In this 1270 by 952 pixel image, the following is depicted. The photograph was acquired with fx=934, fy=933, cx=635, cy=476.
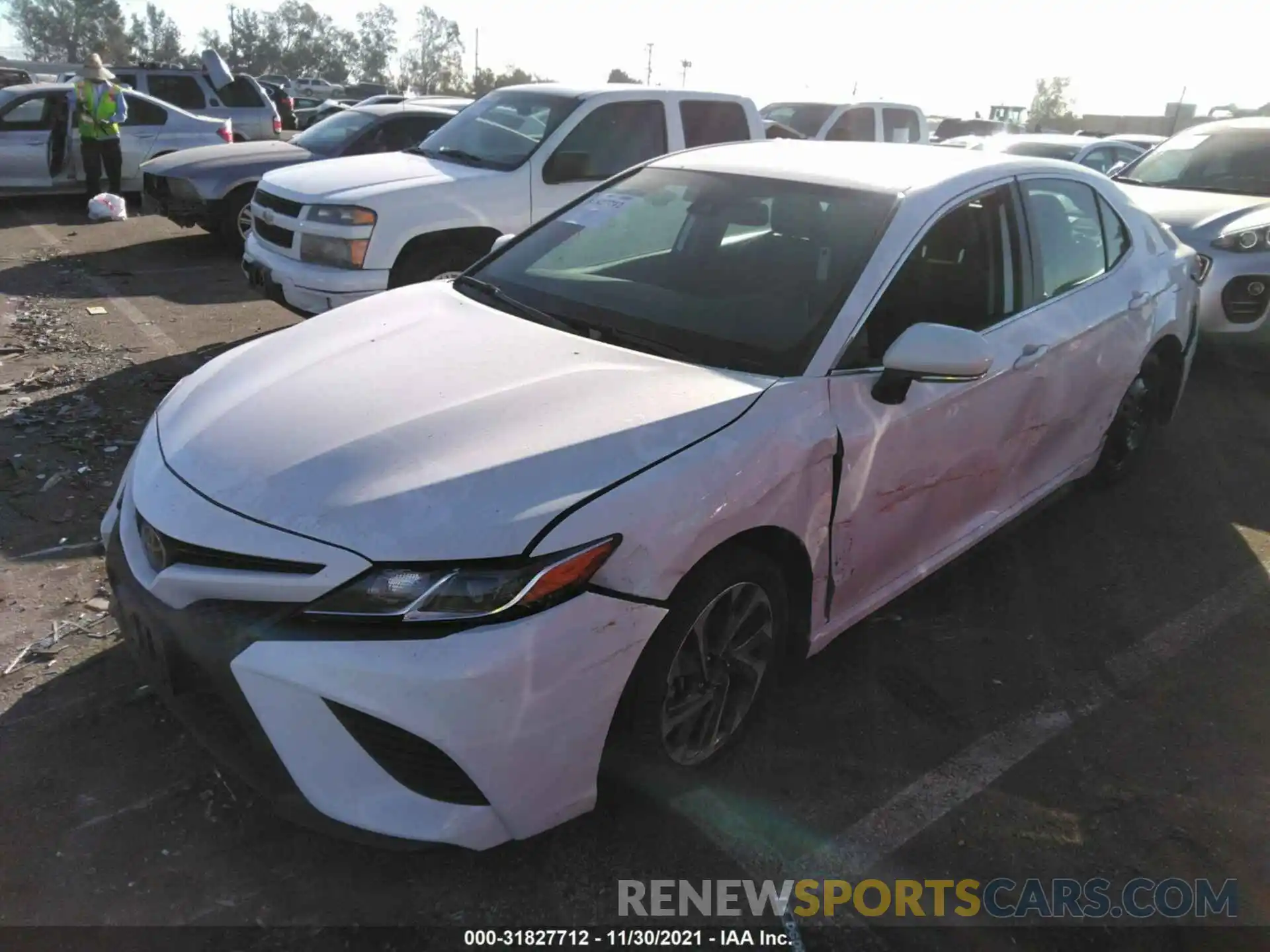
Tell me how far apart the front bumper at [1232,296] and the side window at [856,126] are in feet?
21.1

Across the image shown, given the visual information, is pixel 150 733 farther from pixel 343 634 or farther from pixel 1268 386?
pixel 1268 386

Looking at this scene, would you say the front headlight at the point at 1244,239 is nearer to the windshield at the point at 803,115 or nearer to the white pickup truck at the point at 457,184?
the white pickup truck at the point at 457,184

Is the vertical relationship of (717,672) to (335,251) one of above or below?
below

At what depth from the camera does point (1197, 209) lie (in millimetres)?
6914

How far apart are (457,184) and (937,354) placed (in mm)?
4414

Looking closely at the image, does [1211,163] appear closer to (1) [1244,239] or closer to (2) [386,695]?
(1) [1244,239]

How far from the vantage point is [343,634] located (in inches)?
77.0

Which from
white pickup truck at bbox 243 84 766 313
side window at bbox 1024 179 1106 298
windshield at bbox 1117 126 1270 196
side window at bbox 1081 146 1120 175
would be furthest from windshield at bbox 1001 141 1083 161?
side window at bbox 1024 179 1106 298

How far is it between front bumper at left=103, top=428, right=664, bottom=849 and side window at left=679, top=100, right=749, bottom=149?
5843 mm

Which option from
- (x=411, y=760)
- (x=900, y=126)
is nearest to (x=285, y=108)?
(x=900, y=126)

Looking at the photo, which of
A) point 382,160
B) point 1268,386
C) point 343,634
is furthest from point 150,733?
point 1268,386

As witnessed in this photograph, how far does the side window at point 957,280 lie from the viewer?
2816mm

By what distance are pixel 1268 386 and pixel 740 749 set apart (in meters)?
6.04

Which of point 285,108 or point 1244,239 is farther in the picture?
point 285,108
